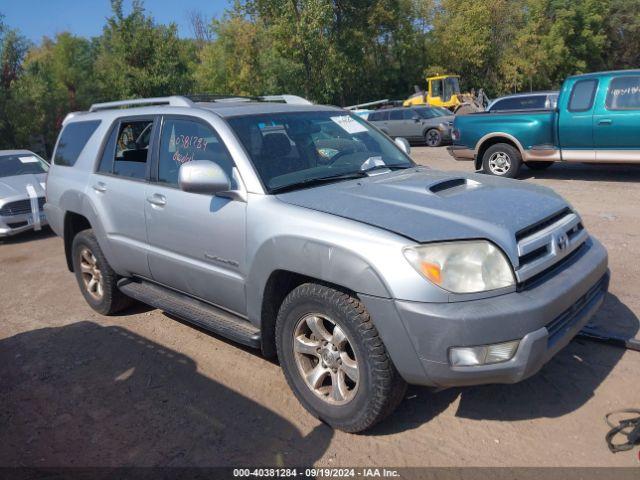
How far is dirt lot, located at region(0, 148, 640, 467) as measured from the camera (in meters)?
3.09

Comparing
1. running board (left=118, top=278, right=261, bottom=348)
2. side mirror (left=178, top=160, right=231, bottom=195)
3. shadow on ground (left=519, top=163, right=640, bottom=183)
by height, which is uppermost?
side mirror (left=178, top=160, right=231, bottom=195)

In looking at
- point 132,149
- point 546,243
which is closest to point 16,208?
point 132,149

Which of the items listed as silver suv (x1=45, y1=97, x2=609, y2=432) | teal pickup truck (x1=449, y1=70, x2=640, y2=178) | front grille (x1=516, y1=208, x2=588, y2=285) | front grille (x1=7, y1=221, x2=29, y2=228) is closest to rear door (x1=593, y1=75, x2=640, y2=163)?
teal pickup truck (x1=449, y1=70, x2=640, y2=178)

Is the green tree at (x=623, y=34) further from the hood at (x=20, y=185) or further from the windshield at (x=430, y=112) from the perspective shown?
the hood at (x=20, y=185)

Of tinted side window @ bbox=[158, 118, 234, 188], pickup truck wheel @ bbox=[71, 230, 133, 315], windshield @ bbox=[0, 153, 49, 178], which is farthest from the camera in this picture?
windshield @ bbox=[0, 153, 49, 178]

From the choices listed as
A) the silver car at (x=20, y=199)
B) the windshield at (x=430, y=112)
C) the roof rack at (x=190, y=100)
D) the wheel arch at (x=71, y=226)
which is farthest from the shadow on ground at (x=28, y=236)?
the windshield at (x=430, y=112)

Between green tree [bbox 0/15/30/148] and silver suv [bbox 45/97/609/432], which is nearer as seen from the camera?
silver suv [bbox 45/97/609/432]

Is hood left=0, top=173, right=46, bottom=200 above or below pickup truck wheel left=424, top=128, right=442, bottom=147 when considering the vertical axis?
above

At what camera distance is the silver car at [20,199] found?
30.3 feet

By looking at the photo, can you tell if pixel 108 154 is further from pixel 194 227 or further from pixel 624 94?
pixel 624 94

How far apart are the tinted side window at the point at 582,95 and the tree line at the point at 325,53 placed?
17195mm

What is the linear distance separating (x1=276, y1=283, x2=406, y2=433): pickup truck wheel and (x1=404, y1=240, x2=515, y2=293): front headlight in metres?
0.42

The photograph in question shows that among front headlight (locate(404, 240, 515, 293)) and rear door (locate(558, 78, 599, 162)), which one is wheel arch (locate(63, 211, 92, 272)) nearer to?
front headlight (locate(404, 240, 515, 293))

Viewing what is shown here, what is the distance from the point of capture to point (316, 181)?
3.75 meters
